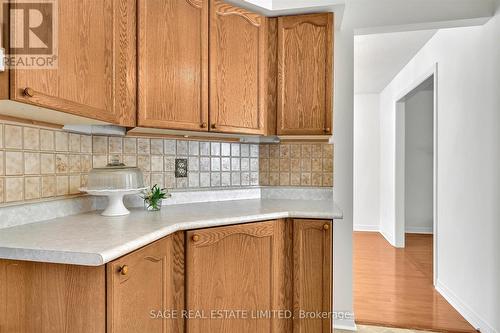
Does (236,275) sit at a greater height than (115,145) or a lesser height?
lesser

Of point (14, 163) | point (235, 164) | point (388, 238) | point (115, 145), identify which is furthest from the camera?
point (388, 238)

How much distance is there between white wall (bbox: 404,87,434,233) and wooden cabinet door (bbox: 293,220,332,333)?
441cm

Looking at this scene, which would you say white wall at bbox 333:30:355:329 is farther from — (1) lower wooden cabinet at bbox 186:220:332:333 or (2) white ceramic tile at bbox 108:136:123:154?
(2) white ceramic tile at bbox 108:136:123:154

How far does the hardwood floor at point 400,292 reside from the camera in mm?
2425

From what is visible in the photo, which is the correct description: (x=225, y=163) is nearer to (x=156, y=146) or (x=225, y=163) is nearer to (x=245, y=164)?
(x=245, y=164)

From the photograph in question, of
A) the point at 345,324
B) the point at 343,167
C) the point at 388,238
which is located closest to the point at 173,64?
the point at 343,167

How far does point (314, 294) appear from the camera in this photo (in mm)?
1811

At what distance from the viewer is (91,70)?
4.55 feet

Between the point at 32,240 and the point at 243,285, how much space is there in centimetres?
99

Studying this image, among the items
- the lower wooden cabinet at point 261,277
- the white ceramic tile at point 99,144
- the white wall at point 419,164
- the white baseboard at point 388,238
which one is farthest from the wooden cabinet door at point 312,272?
the white wall at point 419,164

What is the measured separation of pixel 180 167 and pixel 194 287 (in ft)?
2.92

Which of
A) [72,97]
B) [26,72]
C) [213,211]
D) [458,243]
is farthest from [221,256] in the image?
[458,243]

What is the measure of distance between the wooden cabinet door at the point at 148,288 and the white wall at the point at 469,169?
2.02m

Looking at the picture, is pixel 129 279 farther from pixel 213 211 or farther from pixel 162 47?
pixel 162 47
